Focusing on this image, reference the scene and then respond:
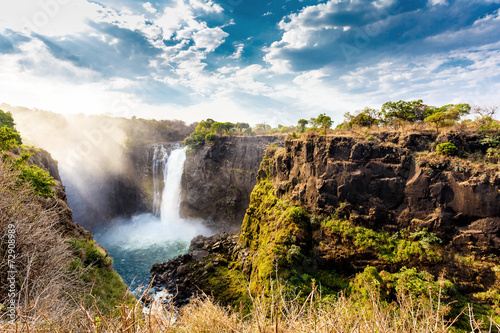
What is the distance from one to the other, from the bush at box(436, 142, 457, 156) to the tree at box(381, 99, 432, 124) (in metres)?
5.62

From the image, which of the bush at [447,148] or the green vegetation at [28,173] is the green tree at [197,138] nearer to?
the green vegetation at [28,173]

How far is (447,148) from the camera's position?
556 inches

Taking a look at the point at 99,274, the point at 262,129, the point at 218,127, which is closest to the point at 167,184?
the point at 218,127

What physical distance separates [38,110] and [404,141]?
74477mm

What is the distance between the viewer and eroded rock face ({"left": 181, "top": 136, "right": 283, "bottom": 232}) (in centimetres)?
3838

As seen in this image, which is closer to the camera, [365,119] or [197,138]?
[365,119]

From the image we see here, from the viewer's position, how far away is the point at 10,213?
5.99 meters

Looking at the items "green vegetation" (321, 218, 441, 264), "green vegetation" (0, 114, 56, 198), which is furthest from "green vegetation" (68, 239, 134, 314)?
"green vegetation" (321, 218, 441, 264)

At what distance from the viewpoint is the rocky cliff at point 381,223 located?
12.5m

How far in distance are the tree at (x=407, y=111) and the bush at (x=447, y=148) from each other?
5.62 m

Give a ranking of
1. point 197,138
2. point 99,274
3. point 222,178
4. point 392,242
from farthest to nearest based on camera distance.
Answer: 1. point 197,138
2. point 222,178
3. point 392,242
4. point 99,274

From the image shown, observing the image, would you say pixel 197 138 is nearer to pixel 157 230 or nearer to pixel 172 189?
pixel 172 189

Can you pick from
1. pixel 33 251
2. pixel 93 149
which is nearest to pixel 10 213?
pixel 33 251

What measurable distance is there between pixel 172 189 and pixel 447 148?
3793cm
